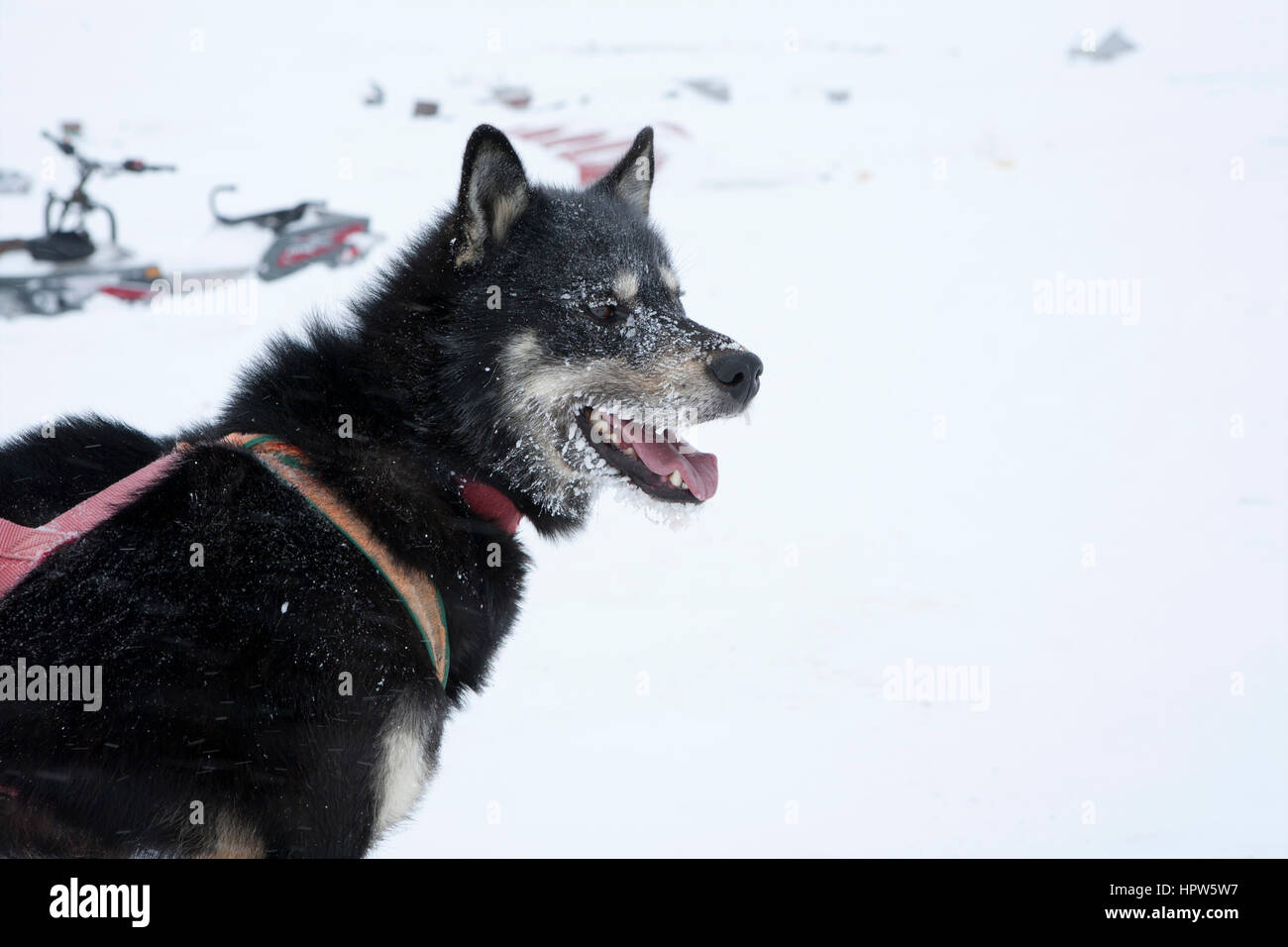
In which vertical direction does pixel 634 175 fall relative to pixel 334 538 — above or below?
above

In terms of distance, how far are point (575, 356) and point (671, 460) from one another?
1.27ft

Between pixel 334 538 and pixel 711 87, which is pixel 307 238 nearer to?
pixel 711 87

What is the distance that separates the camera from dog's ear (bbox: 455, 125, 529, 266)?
2.54 metres

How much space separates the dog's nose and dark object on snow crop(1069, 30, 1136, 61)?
1508 centimetres

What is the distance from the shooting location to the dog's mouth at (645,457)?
2689 mm

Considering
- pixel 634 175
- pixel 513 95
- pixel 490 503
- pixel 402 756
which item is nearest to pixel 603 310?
pixel 490 503

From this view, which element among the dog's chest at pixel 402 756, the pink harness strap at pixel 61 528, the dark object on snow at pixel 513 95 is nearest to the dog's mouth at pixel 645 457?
the dog's chest at pixel 402 756

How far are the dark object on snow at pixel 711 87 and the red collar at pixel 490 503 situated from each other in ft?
42.1

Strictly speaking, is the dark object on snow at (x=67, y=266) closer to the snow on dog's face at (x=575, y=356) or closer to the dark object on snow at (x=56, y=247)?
the dark object on snow at (x=56, y=247)

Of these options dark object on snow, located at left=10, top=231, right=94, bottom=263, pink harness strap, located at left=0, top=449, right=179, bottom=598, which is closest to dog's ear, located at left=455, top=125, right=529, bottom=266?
pink harness strap, located at left=0, top=449, right=179, bottom=598

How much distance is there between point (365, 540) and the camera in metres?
2.31

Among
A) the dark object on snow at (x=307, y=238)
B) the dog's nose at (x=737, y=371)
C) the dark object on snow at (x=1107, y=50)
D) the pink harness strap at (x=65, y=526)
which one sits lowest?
the dark object on snow at (x=307, y=238)

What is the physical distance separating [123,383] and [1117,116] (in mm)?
12471

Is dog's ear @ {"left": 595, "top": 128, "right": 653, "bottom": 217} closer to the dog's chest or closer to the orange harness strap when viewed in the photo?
the orange harness strap
